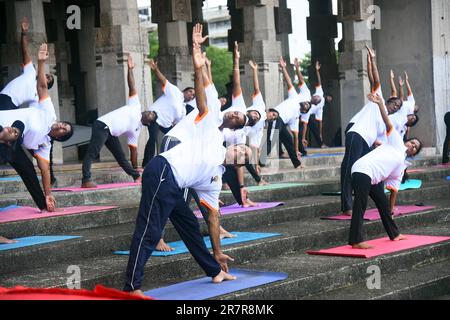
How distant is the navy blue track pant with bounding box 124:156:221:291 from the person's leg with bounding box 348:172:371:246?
2.80m

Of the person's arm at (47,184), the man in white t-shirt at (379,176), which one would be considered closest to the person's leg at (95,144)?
the person's arm at (47,184)

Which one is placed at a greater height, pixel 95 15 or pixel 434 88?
pixel 95 15

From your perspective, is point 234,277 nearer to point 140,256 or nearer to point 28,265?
point 140,256

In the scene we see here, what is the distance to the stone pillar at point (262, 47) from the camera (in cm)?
1938

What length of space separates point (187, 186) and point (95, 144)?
5583 millimetres

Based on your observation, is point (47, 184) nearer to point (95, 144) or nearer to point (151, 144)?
point (95, 144)

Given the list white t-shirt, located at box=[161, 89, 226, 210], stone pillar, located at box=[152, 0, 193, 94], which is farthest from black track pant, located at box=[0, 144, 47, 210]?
stone pillar, located at box=[152, 0, 193, 94]

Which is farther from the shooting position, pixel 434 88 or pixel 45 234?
pixel 434 88

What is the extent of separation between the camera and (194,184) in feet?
26.0

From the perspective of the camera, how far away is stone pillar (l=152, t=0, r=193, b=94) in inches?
743

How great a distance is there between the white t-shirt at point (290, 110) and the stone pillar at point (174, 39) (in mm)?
2346

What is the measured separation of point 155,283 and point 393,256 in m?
2.82

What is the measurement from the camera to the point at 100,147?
13.2m
